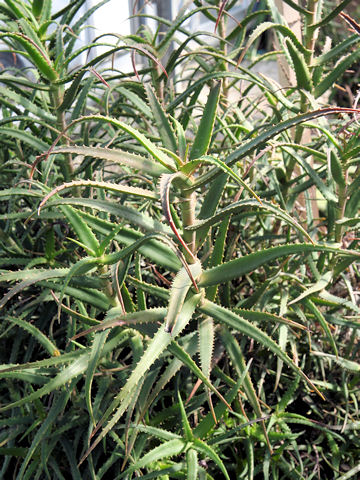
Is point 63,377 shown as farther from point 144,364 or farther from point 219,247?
point 219,247

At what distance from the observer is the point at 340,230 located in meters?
0.86

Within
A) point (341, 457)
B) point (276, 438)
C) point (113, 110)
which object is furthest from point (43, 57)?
point (341, 457)

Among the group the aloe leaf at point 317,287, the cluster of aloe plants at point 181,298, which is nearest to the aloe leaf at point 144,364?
the cluster of aloe plants at point 181,298

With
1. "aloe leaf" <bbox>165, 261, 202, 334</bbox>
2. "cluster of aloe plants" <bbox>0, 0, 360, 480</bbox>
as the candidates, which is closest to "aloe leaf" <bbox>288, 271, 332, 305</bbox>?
"cluster of aloe plants" <bbox>0, 0, 360, 480</bbox>

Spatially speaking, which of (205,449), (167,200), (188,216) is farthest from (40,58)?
(205,449)

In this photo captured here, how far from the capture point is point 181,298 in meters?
0.58

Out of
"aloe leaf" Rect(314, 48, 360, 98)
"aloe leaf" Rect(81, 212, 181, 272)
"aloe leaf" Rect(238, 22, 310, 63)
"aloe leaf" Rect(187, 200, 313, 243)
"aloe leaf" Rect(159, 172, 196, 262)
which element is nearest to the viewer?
"aloe leaf" Rect(159, 172, 196, 262)

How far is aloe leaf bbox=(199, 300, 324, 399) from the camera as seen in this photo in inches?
25.1

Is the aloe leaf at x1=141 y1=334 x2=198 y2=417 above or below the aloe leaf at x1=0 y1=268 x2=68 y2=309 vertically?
below

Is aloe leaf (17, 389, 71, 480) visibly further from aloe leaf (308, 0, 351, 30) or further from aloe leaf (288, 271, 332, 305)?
aloe leaf (308, 0, 351, 30)

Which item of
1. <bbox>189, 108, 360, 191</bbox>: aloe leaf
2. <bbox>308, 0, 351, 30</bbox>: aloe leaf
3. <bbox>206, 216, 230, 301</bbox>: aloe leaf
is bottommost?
<bbox>206, 216, 230, 301</bbox>: aloe leaf

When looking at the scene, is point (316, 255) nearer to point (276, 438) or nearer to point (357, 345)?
point (357, 345)

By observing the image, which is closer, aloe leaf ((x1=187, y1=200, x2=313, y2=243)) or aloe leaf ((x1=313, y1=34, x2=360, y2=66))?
aloe leaf ((x1=187, y1=200, x2=313, y2=243))

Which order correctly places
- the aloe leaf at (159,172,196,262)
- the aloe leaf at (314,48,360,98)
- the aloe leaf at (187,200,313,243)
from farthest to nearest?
1. the aloe leaf at (314,48,360,98)
2. the aloe leaf at (187,200,313,243)
3. the aloe leaf at (159,172,196,262)
